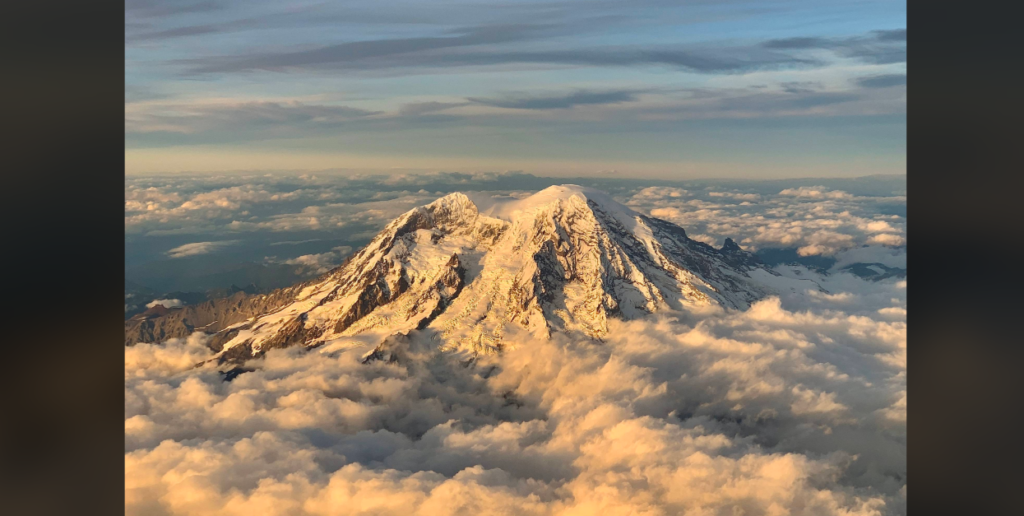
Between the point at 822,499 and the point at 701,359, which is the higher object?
the point at 701,359

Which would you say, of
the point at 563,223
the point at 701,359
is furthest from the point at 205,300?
the point at 701,359

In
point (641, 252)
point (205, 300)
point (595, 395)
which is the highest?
point (641, 252)
